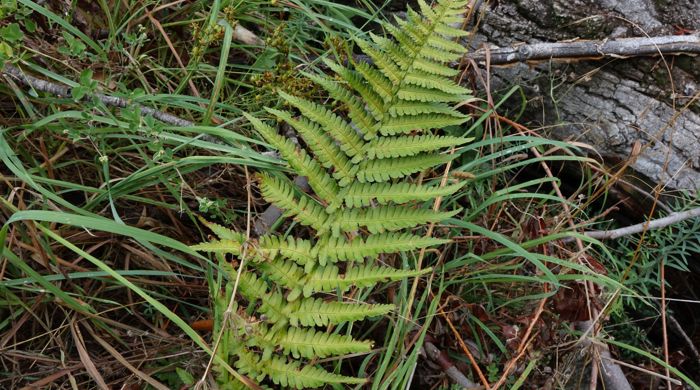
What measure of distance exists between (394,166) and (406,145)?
0.07 m

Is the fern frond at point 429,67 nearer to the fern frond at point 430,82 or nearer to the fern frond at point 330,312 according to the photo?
the fern frond at point 430,82

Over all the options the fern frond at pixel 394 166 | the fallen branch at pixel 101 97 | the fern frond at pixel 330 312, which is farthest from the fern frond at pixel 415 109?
the fern frond at pixel 330 312

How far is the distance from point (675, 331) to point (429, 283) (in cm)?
122

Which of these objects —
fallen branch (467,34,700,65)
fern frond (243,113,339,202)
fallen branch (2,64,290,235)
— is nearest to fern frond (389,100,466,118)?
fern frond (243,113,339,202)

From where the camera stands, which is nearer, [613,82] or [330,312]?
[330,312]

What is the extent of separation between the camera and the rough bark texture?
2.42 m

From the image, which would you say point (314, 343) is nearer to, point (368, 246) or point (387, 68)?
point (368, 246)

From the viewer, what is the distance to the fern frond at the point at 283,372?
166 centimetres

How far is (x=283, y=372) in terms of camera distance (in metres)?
1.69

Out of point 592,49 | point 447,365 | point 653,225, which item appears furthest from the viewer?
point 592,49

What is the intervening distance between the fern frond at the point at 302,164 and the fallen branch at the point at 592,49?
1008mm

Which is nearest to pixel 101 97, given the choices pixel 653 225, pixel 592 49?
pixel 592 49

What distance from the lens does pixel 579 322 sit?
2172 millimetres

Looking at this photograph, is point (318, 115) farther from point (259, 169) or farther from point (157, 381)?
point (157, 381)
